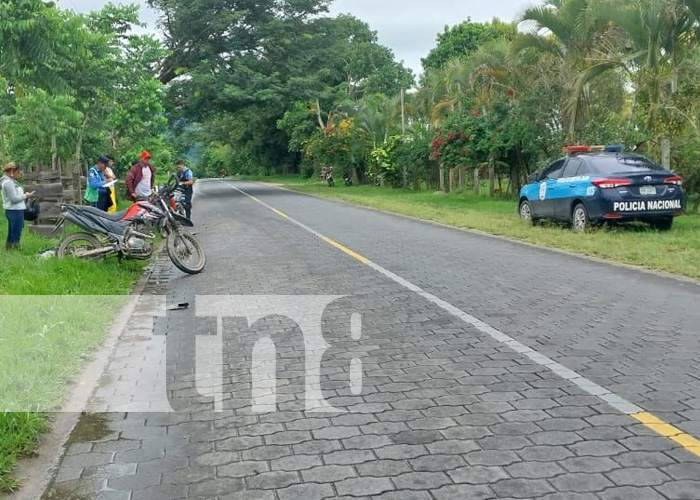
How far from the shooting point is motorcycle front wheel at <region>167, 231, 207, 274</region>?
10562 millimetres

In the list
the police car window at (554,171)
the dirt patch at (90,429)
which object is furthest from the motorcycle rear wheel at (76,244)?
the police car window at (554,171)

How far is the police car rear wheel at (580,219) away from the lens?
14.1 meters

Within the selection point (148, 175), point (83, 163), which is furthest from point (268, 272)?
point (83, 163)

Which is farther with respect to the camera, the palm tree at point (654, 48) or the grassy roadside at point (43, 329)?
the palm tree at point (654, 48)

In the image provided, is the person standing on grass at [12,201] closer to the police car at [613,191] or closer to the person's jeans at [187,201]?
the person's jeans at [187,201]

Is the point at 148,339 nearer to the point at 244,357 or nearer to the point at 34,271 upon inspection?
the point at 244,357

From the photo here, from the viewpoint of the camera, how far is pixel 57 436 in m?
4.54

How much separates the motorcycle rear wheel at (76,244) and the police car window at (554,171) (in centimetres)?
921

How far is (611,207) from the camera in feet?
43.8

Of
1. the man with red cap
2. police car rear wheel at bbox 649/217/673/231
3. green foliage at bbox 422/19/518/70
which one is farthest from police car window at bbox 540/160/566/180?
green foliage at bbox 422/19/518/70

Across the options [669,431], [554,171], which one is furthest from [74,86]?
[669,431]

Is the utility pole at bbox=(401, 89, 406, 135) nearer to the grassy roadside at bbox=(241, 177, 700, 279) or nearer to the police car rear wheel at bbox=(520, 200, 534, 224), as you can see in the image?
the grassy roadside at bbox=(241, 177, 700, 279)

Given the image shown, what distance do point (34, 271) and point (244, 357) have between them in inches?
191

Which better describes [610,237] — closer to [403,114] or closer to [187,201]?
[187,201]
